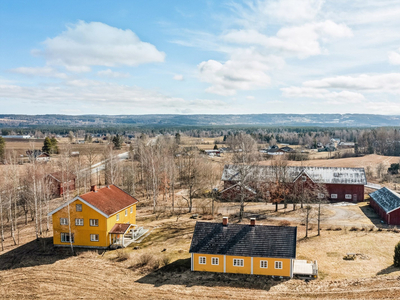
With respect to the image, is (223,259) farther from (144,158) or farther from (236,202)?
(144,158)

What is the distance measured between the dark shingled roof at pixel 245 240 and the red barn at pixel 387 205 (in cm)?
2369

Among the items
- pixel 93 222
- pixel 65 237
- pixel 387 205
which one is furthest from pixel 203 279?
pixel 387 205

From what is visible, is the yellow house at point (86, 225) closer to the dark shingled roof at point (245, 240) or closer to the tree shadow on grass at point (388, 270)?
the dark shingled roof at point (245, 240)

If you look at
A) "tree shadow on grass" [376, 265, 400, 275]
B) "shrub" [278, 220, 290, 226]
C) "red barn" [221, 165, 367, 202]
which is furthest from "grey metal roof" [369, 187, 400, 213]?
"tree shadow on grass" [376, 265, 400, 275]

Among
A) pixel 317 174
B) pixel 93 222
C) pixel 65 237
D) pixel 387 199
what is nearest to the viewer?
pixel 93 222

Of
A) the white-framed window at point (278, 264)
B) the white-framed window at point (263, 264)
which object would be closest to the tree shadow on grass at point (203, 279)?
the white-framed window at point (263, 264)

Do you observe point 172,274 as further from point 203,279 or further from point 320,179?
point 320,179

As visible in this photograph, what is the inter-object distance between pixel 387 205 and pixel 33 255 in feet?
160

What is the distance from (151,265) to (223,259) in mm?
7451

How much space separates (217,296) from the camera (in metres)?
25.8

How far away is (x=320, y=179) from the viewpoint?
61.5 metres

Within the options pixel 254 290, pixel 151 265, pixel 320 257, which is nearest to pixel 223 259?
pixel 254 290

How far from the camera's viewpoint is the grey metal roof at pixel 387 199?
4644cm

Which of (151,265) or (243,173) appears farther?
(243,173)
